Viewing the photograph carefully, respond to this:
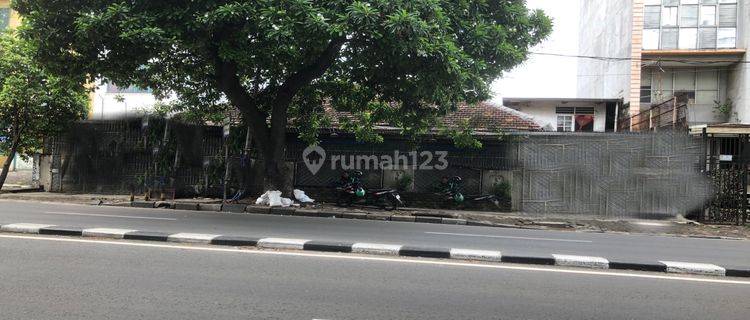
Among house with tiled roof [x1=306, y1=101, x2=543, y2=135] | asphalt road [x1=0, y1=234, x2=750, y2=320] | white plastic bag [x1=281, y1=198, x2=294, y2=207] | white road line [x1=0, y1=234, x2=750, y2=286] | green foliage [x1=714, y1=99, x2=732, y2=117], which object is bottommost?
asphalt road [x1=0, y1=234, x2=750, y2=320]

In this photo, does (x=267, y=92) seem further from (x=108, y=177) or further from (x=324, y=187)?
(x=108, y=177)

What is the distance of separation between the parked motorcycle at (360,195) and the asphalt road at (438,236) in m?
3.28

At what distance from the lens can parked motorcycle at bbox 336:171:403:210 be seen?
15.0 m

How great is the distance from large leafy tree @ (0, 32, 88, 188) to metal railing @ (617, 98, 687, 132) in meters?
18.9

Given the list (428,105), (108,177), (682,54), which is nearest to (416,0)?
(428,105)

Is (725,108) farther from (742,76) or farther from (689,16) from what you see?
(689,16)

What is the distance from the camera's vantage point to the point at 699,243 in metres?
10.4

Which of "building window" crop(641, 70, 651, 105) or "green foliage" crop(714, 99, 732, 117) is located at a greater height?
"building window" crop(641, 70, 651, 105)

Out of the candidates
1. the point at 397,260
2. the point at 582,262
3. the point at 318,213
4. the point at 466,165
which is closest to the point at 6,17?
the point at 318,213

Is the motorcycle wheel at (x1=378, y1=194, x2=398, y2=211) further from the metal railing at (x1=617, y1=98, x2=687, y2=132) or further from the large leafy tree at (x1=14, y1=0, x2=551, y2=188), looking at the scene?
the metal railing at (x1=617, y1=98, x2=687, y2=132)

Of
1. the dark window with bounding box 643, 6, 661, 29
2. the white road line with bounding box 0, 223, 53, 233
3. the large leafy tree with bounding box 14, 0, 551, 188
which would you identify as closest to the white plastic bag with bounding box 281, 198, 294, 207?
the large leafy tree with bounding box 14, 0, 551, 188

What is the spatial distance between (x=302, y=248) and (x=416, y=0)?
5070 mm

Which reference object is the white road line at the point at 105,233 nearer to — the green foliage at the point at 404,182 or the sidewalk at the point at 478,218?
the sidewalk at the point at 478,218

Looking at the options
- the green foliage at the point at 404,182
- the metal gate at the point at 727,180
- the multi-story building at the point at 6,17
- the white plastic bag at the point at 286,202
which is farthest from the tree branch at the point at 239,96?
the multi-story building at the point at 6,17
